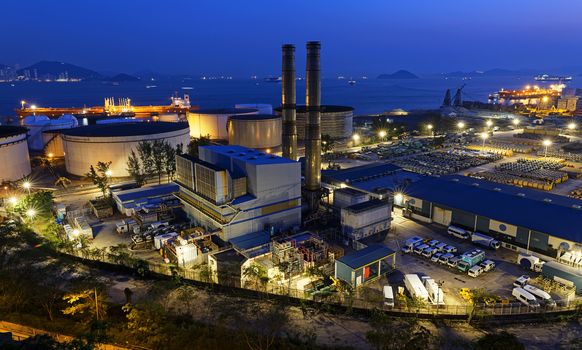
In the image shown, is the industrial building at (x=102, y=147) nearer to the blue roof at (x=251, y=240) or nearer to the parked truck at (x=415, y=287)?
the blue roof at (x=251, y=240)

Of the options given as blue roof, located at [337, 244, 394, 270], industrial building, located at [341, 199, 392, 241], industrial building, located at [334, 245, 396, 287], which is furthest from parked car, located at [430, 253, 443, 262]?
industrial building, located at [341, 199, 392, 241]

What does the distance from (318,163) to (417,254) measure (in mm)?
9243

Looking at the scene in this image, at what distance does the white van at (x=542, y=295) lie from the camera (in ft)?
54.5

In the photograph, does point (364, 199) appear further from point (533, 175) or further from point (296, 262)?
point (533, 175)

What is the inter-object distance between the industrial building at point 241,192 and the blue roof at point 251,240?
2.06ft

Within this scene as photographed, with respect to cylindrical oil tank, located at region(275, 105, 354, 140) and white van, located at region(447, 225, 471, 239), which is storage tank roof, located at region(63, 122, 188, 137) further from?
white van, located at region(447, 225, 471, 239)

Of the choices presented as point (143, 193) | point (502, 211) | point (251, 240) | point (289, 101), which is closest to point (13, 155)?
point (143, 193)

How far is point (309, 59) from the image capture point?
86.5 ft

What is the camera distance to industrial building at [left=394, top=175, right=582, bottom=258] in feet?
69.2

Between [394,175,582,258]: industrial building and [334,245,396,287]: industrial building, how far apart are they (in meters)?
7.43

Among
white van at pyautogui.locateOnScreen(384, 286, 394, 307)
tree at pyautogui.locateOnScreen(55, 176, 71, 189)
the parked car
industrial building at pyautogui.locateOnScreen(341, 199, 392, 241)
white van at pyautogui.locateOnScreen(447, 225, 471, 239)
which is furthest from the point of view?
tree at pyautogui.locateOnScreen(55, 176, 71, 189)

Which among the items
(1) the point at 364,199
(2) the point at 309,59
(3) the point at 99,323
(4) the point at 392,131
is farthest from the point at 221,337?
(4) the point at 392,131

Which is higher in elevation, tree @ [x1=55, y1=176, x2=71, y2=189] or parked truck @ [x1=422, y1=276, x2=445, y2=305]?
tree @ [x1=55, y1=176, x2=71, y2=189]

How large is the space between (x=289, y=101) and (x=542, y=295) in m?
19.4
